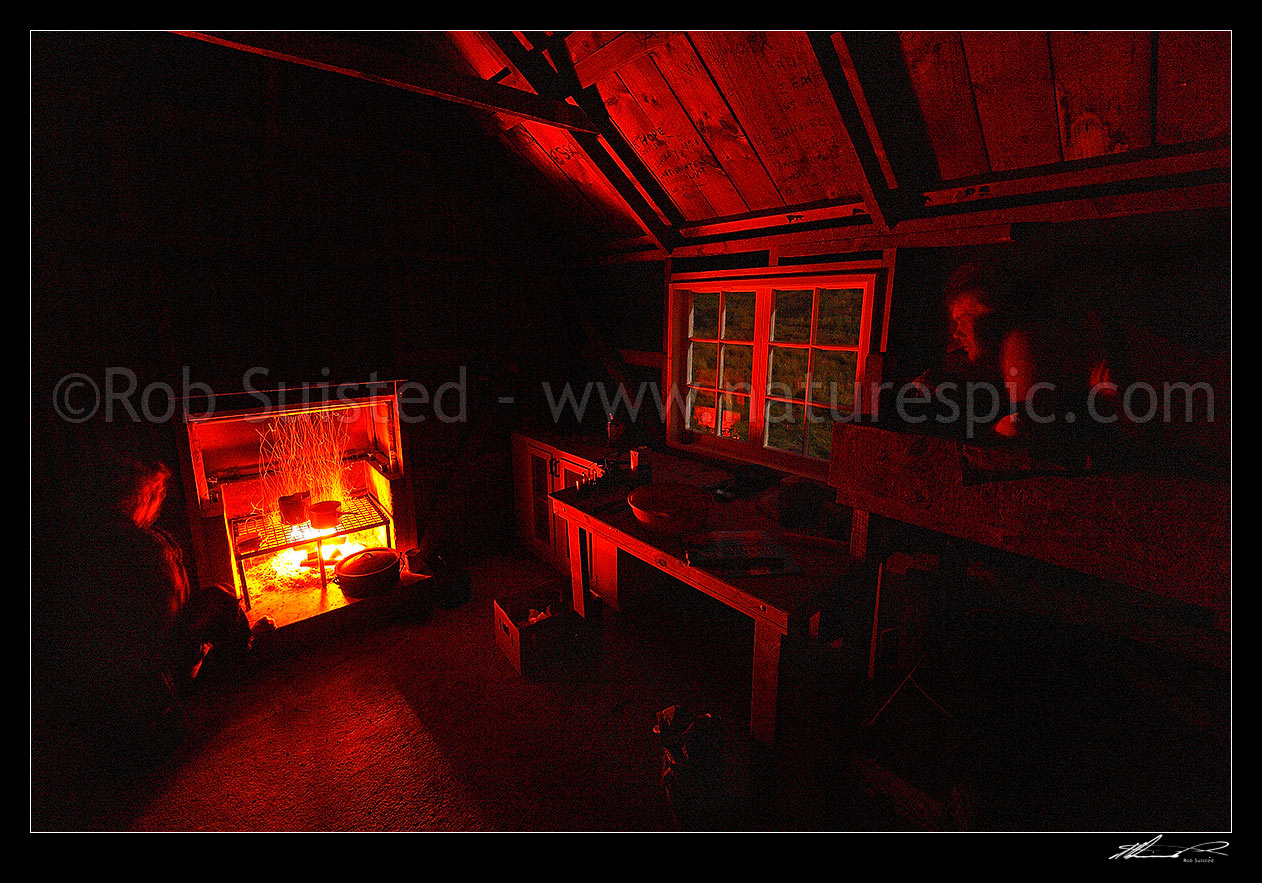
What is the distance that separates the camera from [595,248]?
5141 millimetres

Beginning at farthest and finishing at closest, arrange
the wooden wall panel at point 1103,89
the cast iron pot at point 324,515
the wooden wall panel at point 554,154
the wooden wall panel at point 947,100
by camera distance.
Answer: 1. the cast iron pot at point 324,515
2. the wooden wall panel at point 554,154
3. the wooden wall panel at point 947,100
4. the wooden wall panel at point 1103,89

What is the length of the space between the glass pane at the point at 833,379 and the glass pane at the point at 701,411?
1.06 meters

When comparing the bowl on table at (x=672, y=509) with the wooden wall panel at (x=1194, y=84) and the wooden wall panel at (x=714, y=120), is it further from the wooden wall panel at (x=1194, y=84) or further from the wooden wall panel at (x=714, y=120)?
the wooden wall panel at (x=1194, y=84)

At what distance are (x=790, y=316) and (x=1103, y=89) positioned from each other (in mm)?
2158

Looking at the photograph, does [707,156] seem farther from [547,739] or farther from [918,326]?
[547,739]

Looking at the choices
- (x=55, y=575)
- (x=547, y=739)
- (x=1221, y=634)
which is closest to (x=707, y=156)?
(x=1221, y=634)

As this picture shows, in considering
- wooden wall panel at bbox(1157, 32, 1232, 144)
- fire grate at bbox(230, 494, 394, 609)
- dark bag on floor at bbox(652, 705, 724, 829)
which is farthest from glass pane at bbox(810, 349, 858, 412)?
fire grate at bbox(230, 494, 394, 609)

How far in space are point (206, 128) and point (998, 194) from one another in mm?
5032

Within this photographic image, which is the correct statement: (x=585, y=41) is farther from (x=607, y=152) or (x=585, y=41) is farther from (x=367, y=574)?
(x=367, y=574)

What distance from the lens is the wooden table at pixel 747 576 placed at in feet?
8.01

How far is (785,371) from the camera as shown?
4.07 meters

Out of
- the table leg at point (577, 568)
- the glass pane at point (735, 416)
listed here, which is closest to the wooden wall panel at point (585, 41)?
the glass pane at point (735, 416)

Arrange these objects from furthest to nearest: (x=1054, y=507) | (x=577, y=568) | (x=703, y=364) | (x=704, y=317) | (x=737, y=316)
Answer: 1. (x=703, y=364)
2. (x=704, y=317)
3. (x=737, y=316)
4. (x=577, y=568)
5. (x=1054, y=507)
